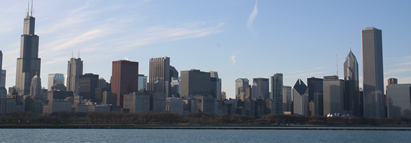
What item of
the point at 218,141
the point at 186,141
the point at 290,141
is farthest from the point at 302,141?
the point at 186,141

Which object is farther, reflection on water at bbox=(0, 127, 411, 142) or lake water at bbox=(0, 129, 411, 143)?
reflection on water at bbox=(0, 127, 411, 142)

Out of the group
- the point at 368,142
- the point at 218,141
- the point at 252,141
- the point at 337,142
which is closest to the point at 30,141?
the point at 218,141

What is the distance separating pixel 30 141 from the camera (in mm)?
112625

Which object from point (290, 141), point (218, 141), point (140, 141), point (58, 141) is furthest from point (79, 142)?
point (290, 141)

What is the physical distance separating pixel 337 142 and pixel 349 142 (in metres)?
3.57

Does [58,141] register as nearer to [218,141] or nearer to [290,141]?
[218,141]

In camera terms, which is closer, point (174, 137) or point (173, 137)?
point (173, 137)

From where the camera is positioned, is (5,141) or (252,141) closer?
(5,141)

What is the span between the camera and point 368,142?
12169cm

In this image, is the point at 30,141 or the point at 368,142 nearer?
the point at 30,141

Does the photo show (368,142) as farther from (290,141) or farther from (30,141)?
(30,141)

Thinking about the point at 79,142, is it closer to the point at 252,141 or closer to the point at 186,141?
the point at 186,141

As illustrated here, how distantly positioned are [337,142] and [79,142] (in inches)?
2383

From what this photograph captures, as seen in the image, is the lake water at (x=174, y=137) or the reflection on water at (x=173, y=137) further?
the reflection on water at (x=173, y=137)
